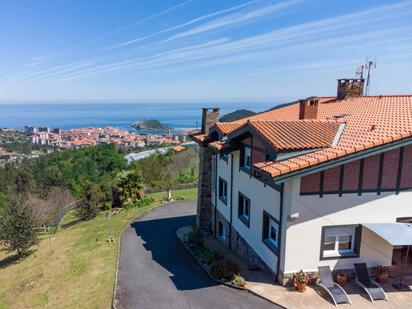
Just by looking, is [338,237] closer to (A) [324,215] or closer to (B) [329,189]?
(A) [324,215]

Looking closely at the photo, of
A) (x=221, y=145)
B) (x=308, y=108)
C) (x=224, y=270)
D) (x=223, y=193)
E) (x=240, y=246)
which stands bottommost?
(x=240, y=246)

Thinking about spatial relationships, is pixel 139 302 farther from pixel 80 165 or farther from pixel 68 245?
pixel 80 165

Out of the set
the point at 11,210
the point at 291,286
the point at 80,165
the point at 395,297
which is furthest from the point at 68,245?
the point at 80,165

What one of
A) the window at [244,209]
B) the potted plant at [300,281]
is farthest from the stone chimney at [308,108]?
the potted plant at [300,281]

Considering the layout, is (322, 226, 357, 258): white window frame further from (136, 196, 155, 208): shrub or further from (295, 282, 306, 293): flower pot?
(136, 196, 155, 208): shrub

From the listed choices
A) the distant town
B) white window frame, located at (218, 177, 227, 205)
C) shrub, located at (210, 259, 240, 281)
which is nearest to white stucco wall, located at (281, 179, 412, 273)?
shrub, located at (210, 259, 240, 281)

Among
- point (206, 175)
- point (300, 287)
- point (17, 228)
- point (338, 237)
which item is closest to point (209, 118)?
point (206, 175)

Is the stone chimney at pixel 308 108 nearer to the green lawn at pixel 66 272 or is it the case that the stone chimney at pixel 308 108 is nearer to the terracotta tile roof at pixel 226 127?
the terracotta tile roof at pixel 226 127
